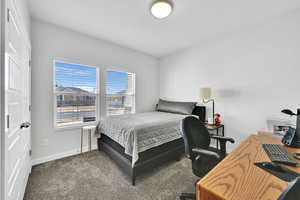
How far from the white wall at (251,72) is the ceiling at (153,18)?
28 cm

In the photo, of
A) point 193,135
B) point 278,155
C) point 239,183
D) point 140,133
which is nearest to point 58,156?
point 140,133

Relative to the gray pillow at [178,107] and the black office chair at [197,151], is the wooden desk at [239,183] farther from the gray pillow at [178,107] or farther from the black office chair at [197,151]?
the gray pillow at [178,107]

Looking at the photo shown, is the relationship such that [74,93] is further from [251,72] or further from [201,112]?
[251,72]

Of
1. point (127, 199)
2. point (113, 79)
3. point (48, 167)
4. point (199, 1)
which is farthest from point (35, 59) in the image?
point (199, 1)

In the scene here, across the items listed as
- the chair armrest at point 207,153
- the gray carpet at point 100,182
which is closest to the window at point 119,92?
the gray carpet at point 100,182

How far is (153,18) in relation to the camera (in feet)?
7.57

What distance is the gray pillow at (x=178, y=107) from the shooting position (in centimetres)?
320

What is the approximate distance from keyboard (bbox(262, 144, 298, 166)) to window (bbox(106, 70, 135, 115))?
3.04m

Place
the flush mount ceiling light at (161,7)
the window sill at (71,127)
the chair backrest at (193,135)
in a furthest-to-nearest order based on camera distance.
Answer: the window sill at (71,127), the flush mount ceiling light at (161,7), the chair backrest at (193,135)

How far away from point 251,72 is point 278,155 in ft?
6.66

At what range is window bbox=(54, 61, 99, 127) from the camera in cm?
261

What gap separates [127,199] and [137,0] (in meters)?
2.74

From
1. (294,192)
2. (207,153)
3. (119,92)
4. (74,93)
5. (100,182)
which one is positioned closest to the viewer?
(294,192)

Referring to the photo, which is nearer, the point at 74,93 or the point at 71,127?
the point at 71,127
